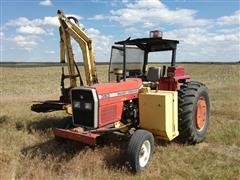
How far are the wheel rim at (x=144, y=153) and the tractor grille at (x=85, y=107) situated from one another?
0.96 m

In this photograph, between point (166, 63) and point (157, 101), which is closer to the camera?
point (157, 101)

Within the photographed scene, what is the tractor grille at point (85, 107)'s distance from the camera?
6.19 meters

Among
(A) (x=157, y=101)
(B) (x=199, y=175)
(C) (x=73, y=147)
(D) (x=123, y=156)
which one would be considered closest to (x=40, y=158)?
(C) (x=73, y=147)

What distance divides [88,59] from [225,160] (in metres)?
4.11

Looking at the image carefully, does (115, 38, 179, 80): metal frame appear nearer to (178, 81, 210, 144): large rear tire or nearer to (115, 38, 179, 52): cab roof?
(115, 38, 179, 52): cab roof

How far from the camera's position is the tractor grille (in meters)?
6.19

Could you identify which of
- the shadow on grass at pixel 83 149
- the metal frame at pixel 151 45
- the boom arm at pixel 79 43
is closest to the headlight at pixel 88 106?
the shadow on grass at pixel 83 149

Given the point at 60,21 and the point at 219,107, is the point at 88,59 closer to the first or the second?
the point at 60,21

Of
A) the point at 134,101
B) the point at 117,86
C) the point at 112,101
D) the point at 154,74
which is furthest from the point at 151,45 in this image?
the point at 112,101

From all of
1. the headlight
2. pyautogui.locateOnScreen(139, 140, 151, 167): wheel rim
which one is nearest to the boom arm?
the headlight

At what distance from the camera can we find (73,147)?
727cm

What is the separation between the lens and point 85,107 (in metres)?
6.33

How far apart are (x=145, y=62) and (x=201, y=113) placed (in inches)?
75.3

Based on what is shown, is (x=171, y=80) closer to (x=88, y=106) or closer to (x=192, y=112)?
(x=192, y=112)
